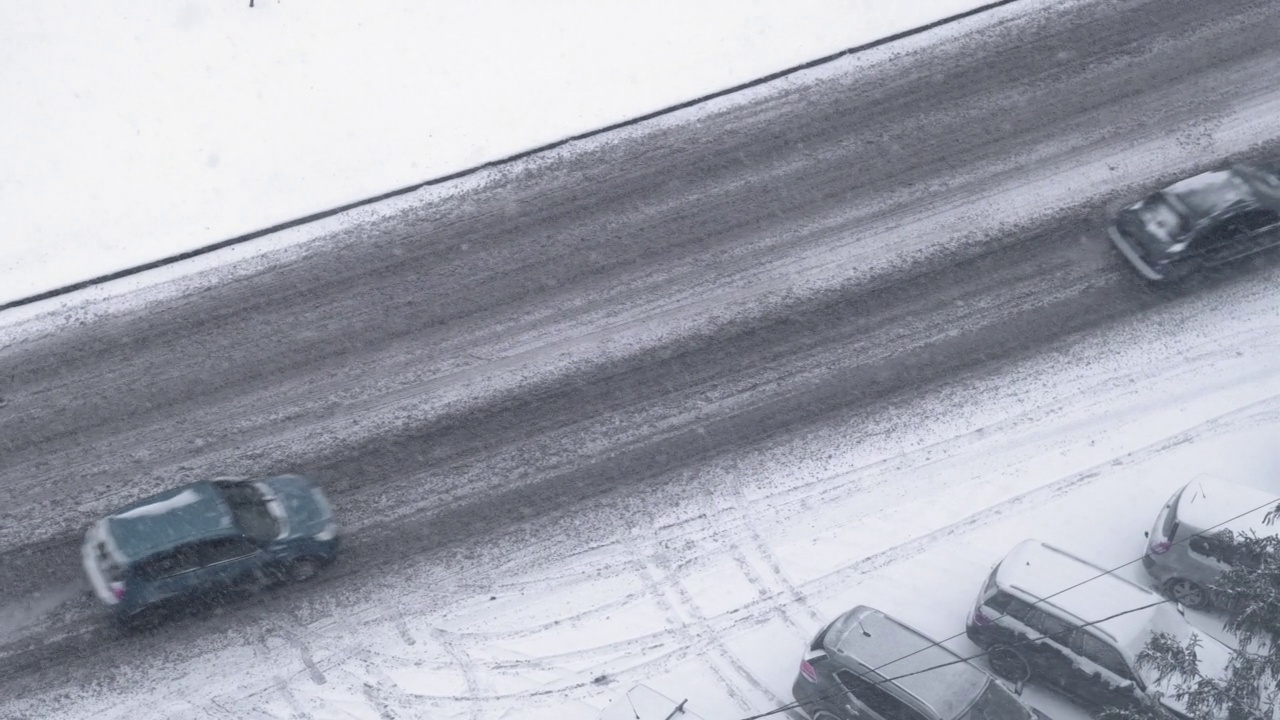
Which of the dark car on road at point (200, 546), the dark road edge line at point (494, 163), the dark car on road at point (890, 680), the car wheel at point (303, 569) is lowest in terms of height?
the dark car on road at point (890, 680)

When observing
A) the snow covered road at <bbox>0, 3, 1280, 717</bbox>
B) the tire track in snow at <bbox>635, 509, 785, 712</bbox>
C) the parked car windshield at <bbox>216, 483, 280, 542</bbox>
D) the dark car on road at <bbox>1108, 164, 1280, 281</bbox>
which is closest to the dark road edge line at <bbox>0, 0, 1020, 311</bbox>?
the snow covered road at <bbox>0, 3, 1280, 717</bbox>

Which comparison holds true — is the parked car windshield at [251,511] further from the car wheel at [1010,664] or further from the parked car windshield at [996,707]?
the car wheel at [1010,664]

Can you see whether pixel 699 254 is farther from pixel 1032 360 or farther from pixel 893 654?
pixel 893 654

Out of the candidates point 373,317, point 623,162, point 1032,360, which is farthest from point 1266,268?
point 373,317

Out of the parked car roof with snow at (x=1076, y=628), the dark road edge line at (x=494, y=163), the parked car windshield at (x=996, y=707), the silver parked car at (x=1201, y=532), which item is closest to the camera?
the parked car windshield at (x=996, y=707)

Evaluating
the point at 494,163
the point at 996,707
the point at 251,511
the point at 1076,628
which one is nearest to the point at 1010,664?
the point at 1076,628

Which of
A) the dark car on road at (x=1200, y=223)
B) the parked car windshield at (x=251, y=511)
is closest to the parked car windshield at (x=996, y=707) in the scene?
the dark car on road at (x=1200, y=223)

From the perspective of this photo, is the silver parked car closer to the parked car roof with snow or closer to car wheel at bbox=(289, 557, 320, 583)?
the parked car roof with snow
